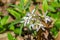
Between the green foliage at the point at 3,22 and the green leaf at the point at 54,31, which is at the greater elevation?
the green foliage at the point at 3,22

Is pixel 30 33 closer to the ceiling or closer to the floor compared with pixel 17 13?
closer to the floor

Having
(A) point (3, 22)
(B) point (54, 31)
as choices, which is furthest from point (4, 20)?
(B) point (54, 31)

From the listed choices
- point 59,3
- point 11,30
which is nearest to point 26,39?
point 11,30

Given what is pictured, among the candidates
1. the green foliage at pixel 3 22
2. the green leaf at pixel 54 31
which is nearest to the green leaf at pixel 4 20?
the green foliage at pixel 3 22

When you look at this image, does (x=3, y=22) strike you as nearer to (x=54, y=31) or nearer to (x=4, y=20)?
(x=4, y=20)

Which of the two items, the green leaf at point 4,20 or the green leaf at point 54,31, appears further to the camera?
the green leaf at point 4,20

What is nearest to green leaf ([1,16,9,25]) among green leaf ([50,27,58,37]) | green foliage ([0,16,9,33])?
green foliage ([0,16,9,33])

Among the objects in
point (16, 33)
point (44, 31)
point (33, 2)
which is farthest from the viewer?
point (33, 2)

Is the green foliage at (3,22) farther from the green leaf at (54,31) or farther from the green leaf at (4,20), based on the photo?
the green leaf at (54,31)

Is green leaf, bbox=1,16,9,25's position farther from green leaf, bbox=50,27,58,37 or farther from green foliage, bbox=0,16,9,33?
green leaf, bbox=50,27,58,37

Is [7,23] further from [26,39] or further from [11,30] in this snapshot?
[26,39]

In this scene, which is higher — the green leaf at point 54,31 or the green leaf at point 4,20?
the green leaf at point 4,20
